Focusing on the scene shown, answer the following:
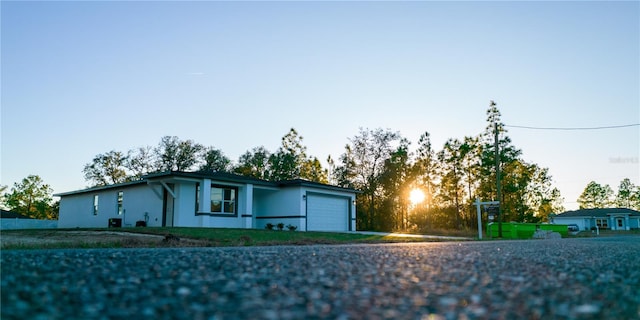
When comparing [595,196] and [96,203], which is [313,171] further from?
[595,196]

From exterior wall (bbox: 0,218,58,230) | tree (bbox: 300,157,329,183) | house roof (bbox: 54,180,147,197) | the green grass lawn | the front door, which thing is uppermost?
tree (bbox: 300,157,329,183)

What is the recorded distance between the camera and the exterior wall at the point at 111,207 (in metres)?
25.5

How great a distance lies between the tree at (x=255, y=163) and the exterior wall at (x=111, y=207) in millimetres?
17702

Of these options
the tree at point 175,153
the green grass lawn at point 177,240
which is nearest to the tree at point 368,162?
the tree at point 175,153

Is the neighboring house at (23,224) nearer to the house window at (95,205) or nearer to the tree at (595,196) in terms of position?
the house window at (95,205)

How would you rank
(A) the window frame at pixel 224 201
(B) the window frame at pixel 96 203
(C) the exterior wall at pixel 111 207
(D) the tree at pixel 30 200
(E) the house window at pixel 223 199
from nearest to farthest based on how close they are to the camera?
(A) the window frame at pixel 224 201
(E) the house window at pixel 223 199
(C) the exterior wall at pixel 111 207
(B) the window frame at pixel 96 203
(D) the tree at pixel 30 200

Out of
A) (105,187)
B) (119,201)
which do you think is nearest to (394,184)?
(119,201)

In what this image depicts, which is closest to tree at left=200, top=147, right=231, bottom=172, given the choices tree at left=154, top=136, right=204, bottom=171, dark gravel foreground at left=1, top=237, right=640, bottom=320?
tree at left=154, top=136, right=204, bottom=171

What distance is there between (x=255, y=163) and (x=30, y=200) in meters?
38.1

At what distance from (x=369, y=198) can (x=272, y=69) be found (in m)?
27.0

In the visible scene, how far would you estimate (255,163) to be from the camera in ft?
158

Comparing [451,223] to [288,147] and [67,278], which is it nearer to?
[288,147]

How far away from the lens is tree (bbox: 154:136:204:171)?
47594 mm

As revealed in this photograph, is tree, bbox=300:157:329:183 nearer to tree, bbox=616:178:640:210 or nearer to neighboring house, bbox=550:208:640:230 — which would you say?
neighboring house, bbox=550:208:640:230
